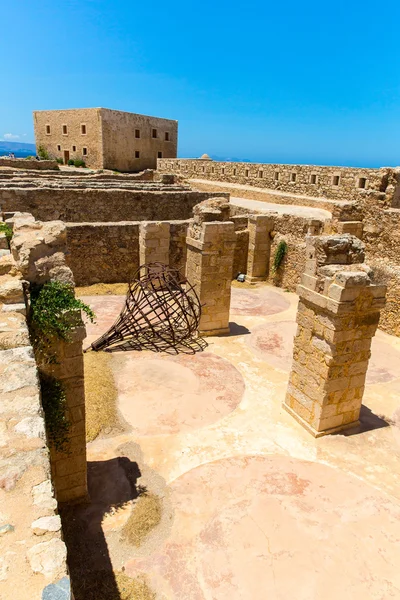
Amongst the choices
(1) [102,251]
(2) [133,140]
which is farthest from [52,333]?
(2) [133,140]

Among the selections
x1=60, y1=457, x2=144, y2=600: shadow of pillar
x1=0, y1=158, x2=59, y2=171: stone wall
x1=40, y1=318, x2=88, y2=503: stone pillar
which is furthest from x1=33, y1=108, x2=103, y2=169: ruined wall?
x1=40, y1=318, x2=88, y2=503: stone pillar

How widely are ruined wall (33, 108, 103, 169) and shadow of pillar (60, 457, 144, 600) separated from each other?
34250 mm

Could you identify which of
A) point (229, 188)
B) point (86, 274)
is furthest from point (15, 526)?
point (229, 188)

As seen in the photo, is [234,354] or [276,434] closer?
[276,434]

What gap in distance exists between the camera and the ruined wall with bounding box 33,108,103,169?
115ft

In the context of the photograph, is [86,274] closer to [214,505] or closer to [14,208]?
[14,208]

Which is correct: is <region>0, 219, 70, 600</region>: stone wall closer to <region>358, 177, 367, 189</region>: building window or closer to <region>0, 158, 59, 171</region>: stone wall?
<region>358, 177, 367, 189</region>: building window

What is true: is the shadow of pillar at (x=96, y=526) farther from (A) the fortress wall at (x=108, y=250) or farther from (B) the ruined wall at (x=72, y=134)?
(B) the ruined wall at (x=72, y=134)

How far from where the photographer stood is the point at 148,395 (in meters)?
6.81

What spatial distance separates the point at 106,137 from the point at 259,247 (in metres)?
Answer: 26.6

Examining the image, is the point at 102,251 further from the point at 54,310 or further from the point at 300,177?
the point at 300,177

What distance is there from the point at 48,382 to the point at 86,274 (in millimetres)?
8366

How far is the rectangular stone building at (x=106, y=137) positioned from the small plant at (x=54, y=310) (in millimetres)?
33988

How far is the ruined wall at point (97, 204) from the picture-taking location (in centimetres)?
1396
